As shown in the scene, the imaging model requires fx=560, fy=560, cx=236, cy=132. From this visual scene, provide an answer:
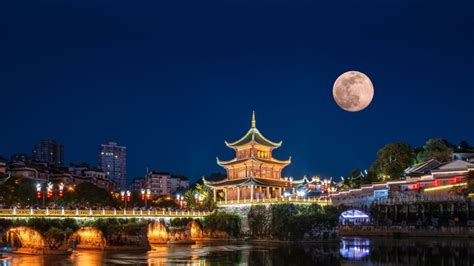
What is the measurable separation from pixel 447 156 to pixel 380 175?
10.9 meters

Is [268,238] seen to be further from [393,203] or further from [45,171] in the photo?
[45,171]

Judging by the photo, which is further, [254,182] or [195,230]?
[254,182]

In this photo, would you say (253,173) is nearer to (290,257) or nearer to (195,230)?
(195,230)

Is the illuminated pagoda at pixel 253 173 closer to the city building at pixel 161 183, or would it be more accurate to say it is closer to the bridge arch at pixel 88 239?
the bridge arch at pixel 88 239

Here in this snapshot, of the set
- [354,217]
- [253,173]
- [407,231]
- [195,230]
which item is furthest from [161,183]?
[407,231]

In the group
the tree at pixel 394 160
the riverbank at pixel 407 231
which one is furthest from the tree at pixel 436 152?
the riverbank at pixel 407 231

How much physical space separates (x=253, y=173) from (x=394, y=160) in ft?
92.2

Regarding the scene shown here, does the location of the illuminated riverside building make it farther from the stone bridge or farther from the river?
the stone bridge

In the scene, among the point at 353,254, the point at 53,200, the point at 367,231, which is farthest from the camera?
the point at 53,200

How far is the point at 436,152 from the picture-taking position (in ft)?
293

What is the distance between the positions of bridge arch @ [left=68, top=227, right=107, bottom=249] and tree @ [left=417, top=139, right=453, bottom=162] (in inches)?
2289

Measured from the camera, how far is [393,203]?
72.4 meters

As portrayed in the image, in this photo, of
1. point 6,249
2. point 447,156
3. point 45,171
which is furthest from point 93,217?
point 45,171

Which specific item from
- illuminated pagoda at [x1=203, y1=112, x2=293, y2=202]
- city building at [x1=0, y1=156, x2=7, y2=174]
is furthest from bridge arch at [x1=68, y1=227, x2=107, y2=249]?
city building at [x1=0, y1=156, x2=7, y2=174]
